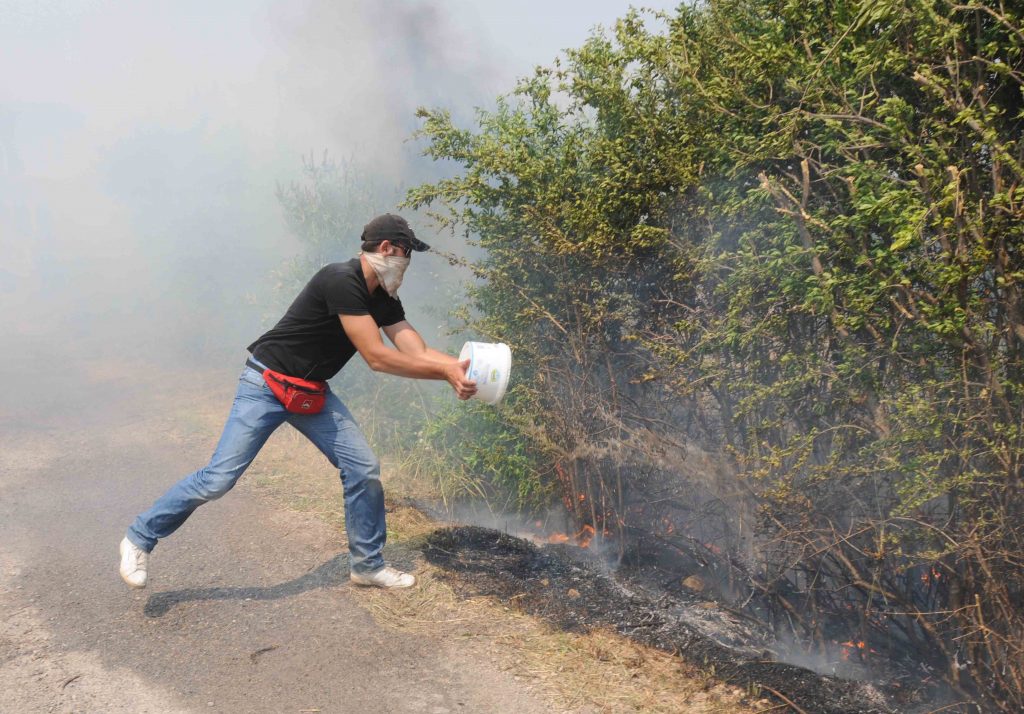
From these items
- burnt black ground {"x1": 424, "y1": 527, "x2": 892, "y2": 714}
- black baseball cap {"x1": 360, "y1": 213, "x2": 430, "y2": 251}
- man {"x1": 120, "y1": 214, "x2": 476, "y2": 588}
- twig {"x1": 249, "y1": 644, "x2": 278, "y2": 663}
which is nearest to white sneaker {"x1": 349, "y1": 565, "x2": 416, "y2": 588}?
man {"x1": 120, "y1": 214, "x2": 476, "y2": 588}

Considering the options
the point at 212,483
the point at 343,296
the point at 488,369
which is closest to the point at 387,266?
the point at 343,296

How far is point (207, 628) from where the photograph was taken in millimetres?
3850

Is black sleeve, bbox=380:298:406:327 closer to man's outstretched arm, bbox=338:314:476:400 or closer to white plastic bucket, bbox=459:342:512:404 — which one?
man's outstretched arm, bbox=338:314:476:400

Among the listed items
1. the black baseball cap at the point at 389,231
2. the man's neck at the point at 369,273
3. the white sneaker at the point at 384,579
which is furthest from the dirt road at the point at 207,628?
the black baseball cap at the point at 389,231

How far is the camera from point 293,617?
3973mm

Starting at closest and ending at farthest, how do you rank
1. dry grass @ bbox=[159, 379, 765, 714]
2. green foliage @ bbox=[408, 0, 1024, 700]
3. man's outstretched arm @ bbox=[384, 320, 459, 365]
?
1. green foliage @ bbox=[408, 0, 1024, 700]
2. dry grass @ bbox=[159, 379, 765, 714]
3. man's outstretched arm @ bbox=[384, 320, 459, 365]

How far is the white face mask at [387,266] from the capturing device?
3902 mm

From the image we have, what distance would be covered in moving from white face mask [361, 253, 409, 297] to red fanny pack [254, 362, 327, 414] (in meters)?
0.61

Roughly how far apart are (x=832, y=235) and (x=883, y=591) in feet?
4.60

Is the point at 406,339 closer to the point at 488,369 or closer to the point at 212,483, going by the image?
the point at 488,369

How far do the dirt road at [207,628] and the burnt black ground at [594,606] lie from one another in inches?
21.6

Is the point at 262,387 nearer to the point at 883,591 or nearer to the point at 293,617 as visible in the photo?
the point at 293,617

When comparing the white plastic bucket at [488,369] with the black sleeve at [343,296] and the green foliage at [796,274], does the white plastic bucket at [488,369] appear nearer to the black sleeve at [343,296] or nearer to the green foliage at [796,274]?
the black sleeve at [343,296]

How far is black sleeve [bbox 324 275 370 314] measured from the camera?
3.81m
